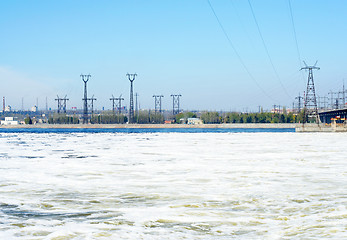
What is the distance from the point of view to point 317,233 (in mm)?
6109

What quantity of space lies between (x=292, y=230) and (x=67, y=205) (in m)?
4.33

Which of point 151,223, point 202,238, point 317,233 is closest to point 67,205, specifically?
point 151,223

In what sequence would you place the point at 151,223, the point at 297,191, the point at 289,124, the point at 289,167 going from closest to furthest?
the point at 151,223
the point at 297,191
the point at 289,167
the point at 289,124

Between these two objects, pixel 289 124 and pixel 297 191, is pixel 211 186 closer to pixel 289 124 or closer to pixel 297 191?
pixel 297 191

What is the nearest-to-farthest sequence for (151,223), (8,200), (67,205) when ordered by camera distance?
1. (151,223)
2. (67,205)
3. (8,200)

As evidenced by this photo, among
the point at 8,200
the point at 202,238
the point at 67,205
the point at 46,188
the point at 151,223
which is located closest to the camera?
the point at 202,238

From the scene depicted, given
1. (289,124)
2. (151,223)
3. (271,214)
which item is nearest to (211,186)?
(271,214)

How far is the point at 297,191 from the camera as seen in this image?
9.44m

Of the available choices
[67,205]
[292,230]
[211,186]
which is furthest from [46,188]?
[292,230]

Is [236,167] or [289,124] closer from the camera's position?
[236,167]

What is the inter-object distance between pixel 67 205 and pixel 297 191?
5.07 metres

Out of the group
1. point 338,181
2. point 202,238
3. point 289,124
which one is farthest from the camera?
point 289,124

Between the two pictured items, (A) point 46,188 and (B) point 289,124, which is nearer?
(A) point 46,188

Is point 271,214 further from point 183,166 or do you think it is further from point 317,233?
point 183,166
